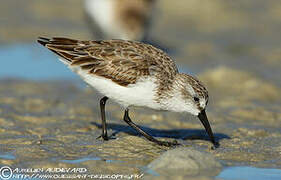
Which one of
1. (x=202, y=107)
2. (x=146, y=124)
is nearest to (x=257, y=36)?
(x=146, y=124)

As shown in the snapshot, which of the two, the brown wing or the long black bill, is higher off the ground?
the brown wing

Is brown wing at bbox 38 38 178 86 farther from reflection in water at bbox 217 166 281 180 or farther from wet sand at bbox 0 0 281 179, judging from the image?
reflection in water at bbox 217 166 281 180

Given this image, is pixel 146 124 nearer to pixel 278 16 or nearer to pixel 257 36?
pixel 257 36

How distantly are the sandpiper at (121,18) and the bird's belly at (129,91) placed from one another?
184 inches

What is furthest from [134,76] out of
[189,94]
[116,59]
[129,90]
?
[189,94]

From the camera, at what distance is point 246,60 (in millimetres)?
13195

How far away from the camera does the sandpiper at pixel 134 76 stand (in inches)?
290

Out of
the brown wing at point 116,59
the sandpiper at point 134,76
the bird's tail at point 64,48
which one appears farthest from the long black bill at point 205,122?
the bird's tail at point 64,48

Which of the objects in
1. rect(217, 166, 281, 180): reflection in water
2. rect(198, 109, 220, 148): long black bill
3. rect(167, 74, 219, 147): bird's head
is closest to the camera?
rect(217, 166, 281, 180): reflection in water

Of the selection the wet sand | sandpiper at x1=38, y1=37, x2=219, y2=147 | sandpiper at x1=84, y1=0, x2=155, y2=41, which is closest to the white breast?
sandpiper at x1=38, y1=37, x2=219, y2=147

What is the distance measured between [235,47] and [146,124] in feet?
18.4

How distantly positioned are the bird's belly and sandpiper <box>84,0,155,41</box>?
4.66 meters

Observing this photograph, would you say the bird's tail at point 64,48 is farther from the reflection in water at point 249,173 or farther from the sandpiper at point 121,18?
the sandpiper at point 121,18

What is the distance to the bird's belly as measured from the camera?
7.34m
